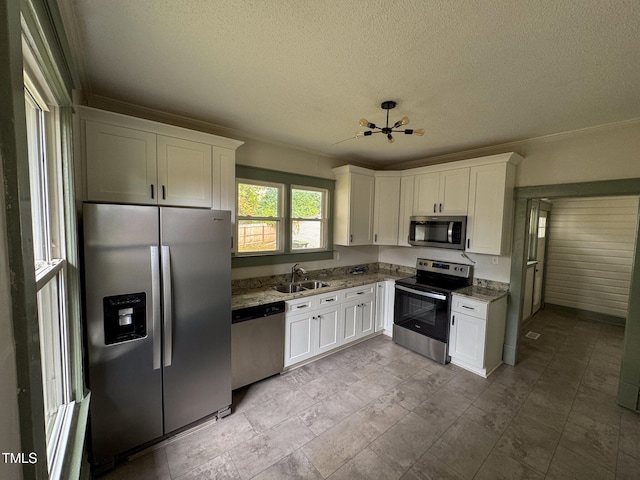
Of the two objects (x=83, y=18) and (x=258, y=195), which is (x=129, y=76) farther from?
(x=258, y=195)

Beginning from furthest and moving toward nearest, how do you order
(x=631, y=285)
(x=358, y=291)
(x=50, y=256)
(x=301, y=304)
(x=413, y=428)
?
(x=358, y=291)
(x=301, y=304)
(x=631, y=285)
(x=413, y=428)
(x=50, y=256)

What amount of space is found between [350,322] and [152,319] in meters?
2.30

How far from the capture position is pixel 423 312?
135 inches

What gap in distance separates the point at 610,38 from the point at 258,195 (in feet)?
9.73

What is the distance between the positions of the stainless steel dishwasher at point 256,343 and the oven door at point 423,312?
170 centimetres

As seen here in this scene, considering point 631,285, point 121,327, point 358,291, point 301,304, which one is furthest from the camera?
point 358,291

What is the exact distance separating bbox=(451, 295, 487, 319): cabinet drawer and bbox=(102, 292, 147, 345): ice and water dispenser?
311 cm

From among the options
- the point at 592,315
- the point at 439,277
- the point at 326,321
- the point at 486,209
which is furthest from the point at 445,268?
the point at 592,315

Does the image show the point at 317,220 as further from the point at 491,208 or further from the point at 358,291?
the point at 491,208

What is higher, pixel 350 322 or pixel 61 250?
pixel 61 250

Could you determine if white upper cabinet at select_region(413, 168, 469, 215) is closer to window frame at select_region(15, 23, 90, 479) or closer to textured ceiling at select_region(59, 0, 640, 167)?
textured ceiling at select_region(59, 0, 640, 167)

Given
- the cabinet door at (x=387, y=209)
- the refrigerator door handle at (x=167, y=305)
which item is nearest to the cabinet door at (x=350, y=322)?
the cabinet door at (x=387, y=209)

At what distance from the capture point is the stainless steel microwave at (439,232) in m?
3.32

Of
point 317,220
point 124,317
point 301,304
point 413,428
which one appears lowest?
point 413,428
